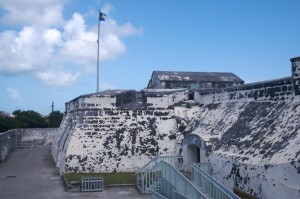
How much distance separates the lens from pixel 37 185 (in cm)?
1625

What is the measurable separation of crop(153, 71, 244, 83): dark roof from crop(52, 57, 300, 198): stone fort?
896 cm

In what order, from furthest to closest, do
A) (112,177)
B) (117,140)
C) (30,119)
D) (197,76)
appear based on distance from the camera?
(30,119), (197,76), (117,140), (112,177)

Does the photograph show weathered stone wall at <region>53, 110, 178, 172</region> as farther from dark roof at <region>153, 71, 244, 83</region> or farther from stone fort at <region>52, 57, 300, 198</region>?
dark roof at <region>153, 71, 244, 83</region>

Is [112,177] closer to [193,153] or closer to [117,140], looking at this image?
[117,140]

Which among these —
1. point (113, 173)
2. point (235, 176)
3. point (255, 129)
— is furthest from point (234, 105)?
point (113, 173)

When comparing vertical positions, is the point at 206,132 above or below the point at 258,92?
below

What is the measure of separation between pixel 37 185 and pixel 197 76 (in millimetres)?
19485

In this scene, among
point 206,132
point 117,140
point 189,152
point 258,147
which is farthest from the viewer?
point 117,140

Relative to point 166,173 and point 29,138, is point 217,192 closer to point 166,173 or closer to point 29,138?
point 166,173

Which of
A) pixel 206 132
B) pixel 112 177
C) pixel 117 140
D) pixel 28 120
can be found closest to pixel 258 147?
pixel 206 132

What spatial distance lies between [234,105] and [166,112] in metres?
4.57

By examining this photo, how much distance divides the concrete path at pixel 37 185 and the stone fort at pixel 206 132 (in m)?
1.34

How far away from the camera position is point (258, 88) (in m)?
15.9

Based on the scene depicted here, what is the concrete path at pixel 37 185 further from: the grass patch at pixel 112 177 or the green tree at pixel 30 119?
the green tree at pixel 30 119
